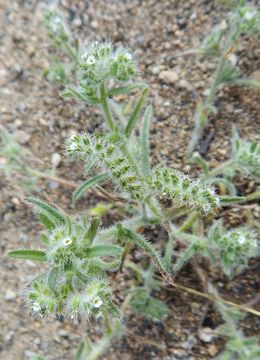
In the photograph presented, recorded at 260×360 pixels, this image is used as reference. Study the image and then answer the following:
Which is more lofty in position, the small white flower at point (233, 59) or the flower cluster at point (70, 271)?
the small white flower at point (233, 59)

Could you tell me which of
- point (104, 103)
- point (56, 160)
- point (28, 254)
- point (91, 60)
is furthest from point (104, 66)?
point (56, 160)

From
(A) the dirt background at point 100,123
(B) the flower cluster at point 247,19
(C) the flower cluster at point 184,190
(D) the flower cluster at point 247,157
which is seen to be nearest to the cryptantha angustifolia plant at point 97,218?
(C) the flower cluster at point 184,190

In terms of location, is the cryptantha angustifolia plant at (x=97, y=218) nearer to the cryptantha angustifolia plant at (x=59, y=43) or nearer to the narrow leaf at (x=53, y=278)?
the narrow leaf at (x=53, y=278)

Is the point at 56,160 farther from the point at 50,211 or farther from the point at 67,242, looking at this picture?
the point at 67,242

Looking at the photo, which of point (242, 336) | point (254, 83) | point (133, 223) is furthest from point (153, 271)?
point (254, 83)

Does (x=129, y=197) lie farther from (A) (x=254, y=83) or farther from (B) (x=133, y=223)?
(A) (x=254, y=83)

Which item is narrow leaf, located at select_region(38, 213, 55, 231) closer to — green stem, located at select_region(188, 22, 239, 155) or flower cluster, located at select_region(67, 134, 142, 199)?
flower cluster, located at select_region(67, 134, 142, 199)

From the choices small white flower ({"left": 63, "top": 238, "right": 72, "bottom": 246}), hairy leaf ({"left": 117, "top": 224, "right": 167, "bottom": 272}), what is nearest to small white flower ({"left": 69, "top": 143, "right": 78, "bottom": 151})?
small white flower ({"left": 63, "top": 238, "right": 72, "bottom": 246})
